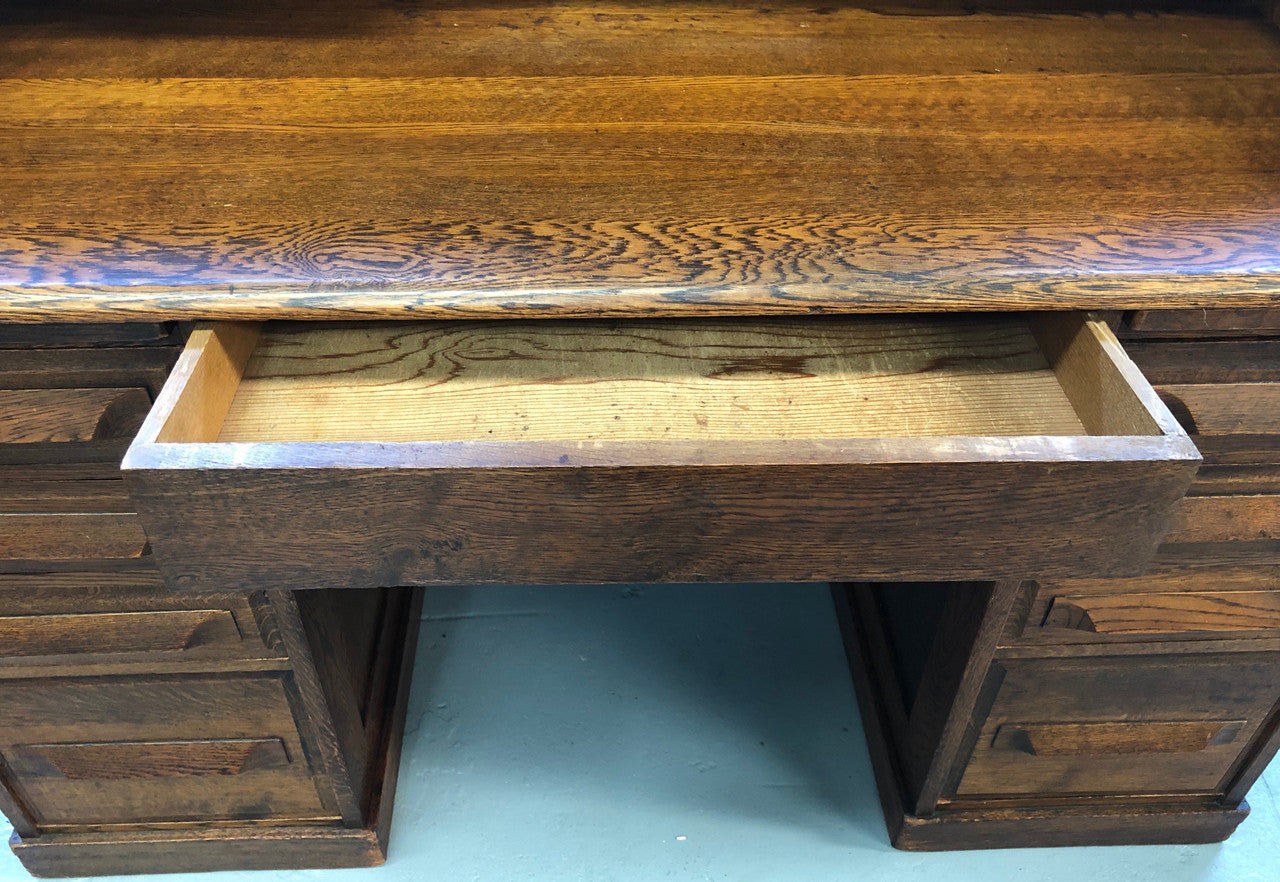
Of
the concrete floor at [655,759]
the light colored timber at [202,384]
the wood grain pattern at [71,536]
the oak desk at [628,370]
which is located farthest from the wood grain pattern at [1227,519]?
the wood grain pattern at [71,536]

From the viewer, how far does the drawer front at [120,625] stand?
2.92 feet

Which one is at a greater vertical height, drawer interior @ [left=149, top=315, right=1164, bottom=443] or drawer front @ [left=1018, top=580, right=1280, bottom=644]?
drawer interior @ [left=149, top=315, right=1164, bottom=443]

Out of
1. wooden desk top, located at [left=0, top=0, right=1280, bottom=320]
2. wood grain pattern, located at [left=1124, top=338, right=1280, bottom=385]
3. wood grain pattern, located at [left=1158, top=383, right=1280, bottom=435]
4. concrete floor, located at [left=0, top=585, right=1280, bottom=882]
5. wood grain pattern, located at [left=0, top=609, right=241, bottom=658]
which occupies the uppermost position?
wooden desk top, located at [left=0, top=0, right=1280, bottom=320]

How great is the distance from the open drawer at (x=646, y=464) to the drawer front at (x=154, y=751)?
0.34 m

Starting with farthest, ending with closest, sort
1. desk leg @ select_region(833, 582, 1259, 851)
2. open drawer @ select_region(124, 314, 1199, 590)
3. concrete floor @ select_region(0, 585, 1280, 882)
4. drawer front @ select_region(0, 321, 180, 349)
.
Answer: concrete floor @ select_region(0, 585, 1280, 882) → desk leg @ select_region(833, 582, 1259, 851) → drawer front @ select_region(0, 321, 180, 349) → open drawer @ select_region(124, 314, 1199, 590)

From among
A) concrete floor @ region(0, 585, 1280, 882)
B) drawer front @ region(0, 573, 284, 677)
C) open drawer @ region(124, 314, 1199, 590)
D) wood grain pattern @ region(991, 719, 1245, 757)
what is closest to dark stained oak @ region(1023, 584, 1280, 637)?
wood grain pattern @ region(991, 719, 1245, 757)

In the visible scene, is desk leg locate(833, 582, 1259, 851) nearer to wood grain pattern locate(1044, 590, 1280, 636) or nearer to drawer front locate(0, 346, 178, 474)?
wood grain pattern locate(1044, 590, 1280, 636)

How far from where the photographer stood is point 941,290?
72 cm

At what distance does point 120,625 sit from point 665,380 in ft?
1.86

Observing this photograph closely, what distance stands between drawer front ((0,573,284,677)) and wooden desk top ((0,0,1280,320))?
305 mm

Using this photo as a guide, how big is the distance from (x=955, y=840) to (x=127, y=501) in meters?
0.99

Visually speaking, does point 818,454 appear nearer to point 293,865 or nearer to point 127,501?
point 127,501

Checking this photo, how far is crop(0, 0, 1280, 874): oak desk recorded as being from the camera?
2.18 feet

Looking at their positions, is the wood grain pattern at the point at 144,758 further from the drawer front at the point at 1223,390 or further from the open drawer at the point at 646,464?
the drawer front at the point at 1223,390
